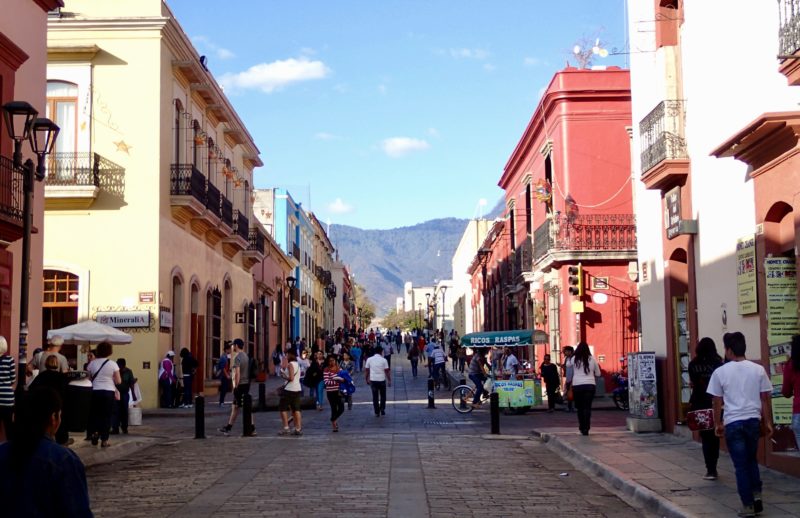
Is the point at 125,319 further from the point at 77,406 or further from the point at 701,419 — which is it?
the point at 701,419

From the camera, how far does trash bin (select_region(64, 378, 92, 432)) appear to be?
1591 centimetres

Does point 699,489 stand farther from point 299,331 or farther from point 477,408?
point 299,331

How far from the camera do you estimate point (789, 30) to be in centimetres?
1135

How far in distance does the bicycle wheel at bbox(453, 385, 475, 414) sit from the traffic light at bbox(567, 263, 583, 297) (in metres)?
4.29

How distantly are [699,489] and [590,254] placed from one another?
1833 centimetres

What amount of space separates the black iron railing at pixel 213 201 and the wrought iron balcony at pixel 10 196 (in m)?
13.6

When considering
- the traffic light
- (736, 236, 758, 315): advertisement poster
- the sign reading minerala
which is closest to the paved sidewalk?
(736, 236, 758, 315): advertisement poster

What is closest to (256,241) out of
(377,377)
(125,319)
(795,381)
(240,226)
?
(240,226)

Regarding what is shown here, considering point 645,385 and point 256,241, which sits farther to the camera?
point 256,241

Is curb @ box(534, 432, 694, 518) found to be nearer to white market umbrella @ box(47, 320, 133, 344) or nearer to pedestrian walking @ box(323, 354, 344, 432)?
pedestrian walking @ box(323, 354, 344, 432)

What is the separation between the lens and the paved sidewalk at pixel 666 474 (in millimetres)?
10062

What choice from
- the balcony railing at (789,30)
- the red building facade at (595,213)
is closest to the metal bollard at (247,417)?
the balcony railing at (789,30)

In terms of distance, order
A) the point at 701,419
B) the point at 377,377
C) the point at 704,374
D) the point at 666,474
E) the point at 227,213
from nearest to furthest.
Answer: the point at 701,419 < the point at 704,374 < the point at 666,474 < the point at 377,377 < the point at 227,213

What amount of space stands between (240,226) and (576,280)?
1319 centimetres
